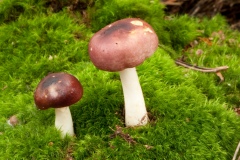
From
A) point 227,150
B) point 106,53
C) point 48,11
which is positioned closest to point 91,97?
point 106,53

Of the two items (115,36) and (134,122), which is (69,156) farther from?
(115,36)

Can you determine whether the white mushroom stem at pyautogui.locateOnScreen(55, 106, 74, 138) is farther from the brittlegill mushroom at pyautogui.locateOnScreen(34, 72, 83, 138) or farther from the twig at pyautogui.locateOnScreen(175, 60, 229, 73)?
the twig at pyautogui.locateOnScreen(175, 60, 229, 73)

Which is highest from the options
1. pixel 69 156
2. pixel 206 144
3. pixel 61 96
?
pixel 61 96

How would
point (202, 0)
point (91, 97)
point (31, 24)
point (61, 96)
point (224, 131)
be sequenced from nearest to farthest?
point (61, 96), point (224, 131), point (91, 97), point (31, 24), point (202, 0)

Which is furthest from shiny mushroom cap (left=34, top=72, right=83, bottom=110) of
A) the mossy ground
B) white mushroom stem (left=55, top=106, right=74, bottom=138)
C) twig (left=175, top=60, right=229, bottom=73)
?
twig (left=175, top=60, right=229, bottom=73)

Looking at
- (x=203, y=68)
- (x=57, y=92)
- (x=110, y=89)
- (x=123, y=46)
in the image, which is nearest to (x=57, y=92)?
(x=57, y=92)
